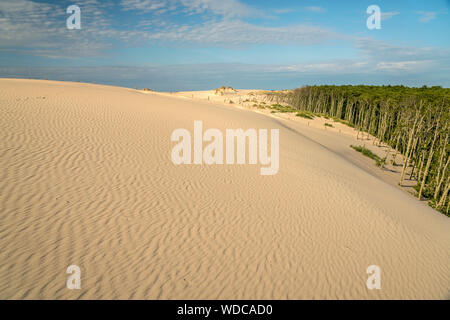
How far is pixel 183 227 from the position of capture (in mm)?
6273

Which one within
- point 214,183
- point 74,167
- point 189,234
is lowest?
point 189,234

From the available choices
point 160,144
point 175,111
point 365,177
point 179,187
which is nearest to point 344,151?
point 365,177

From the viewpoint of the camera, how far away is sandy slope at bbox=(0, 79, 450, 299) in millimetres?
4754

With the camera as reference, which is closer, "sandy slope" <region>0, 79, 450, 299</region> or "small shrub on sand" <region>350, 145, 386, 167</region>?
"sandy slope" <region>0, 79, 450, 299</region>

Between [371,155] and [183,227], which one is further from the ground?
[371,155]

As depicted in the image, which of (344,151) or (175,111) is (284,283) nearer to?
(175,111)

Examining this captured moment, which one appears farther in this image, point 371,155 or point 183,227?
point 371,155

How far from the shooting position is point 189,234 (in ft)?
19.9

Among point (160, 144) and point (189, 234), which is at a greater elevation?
point (160, 144)

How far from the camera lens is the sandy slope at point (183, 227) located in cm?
475

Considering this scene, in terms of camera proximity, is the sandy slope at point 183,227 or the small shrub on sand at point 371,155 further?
the small shrub on sand at point 371,155
